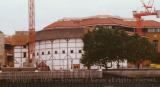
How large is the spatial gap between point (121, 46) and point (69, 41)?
34665 mm

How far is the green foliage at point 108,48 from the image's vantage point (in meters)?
111

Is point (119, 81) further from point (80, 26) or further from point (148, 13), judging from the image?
point (148, 13)

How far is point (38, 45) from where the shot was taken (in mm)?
149375

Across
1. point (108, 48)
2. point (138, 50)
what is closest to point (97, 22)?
point (138, 50)

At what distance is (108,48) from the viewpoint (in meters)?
110

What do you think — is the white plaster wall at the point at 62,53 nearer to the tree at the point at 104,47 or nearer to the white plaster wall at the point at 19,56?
the white plaster wall at the point at 19,56

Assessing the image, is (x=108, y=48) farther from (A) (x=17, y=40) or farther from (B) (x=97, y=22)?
(A) (x=17, y=40)

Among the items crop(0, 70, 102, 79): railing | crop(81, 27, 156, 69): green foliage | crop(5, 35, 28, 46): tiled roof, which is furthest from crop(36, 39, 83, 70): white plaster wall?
crop(0, 70, 102, 79): railing

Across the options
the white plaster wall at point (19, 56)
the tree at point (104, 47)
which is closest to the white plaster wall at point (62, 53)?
the white plaster wall at point (19, 56)

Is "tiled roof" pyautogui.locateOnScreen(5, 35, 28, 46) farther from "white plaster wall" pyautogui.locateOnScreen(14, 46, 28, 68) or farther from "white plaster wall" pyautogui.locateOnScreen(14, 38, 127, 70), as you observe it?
"white plaster wall" pyautogui.locateOnScreen(14, 38, 127, 70)

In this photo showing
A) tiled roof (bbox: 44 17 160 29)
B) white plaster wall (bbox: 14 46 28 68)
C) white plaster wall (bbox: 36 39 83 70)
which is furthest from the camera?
white plaster wall (bbox: 14 46 28 68)

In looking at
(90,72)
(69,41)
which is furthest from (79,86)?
(69,41)

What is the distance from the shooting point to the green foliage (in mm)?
110812

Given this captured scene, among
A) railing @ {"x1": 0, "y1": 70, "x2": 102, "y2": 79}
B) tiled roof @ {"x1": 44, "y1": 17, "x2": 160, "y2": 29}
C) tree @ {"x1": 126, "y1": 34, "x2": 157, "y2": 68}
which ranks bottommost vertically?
railing @ {"x1": 0, "y1": 70, "x2": 102, "y2": 79}
